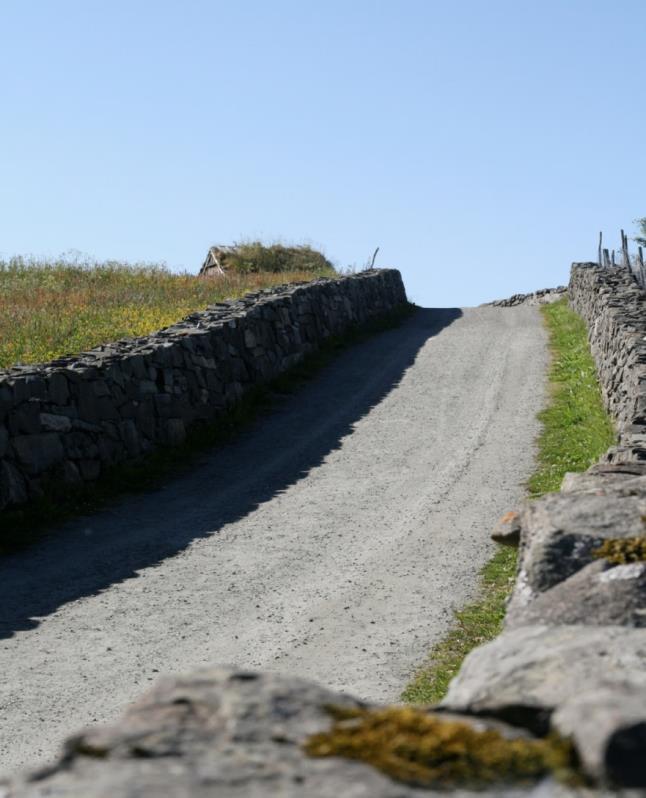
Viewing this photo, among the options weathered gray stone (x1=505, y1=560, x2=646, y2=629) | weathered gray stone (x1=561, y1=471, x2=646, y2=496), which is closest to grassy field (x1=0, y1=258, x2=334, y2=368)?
weathered gray stone (x1=561, y1=471, x2=646, y2=496)

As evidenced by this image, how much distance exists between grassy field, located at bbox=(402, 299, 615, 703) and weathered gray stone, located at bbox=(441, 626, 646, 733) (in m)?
3.38

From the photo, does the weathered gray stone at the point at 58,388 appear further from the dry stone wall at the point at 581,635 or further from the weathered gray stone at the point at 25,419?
the dry stone wall at the point at 581,635

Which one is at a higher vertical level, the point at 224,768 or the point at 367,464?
the point at 224,768

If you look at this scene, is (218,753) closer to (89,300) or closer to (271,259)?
(89,300)

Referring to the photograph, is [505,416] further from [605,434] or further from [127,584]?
[127,584]

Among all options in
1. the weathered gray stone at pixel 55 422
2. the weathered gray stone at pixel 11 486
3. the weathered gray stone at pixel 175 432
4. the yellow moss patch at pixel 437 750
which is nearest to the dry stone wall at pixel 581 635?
the yellow moss patch at pixel 437 750

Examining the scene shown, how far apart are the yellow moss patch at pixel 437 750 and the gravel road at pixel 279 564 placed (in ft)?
14.6

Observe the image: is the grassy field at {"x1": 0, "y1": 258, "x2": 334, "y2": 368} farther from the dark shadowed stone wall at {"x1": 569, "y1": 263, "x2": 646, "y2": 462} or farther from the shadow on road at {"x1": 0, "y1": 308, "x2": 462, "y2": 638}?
the dark shadowed stone wall at {"x1": 569, "y1": 263, "x2": 646, "y2": 462}

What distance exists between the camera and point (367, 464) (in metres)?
15.8

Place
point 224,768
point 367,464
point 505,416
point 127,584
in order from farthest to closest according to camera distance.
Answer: point 505,416, point 367,464, point 127,584, point 224,768

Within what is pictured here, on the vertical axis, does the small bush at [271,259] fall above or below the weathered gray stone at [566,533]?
above

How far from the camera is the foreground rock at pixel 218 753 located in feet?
8.82

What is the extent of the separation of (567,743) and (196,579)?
8.20 meters

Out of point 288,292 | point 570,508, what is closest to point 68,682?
point 570,508
